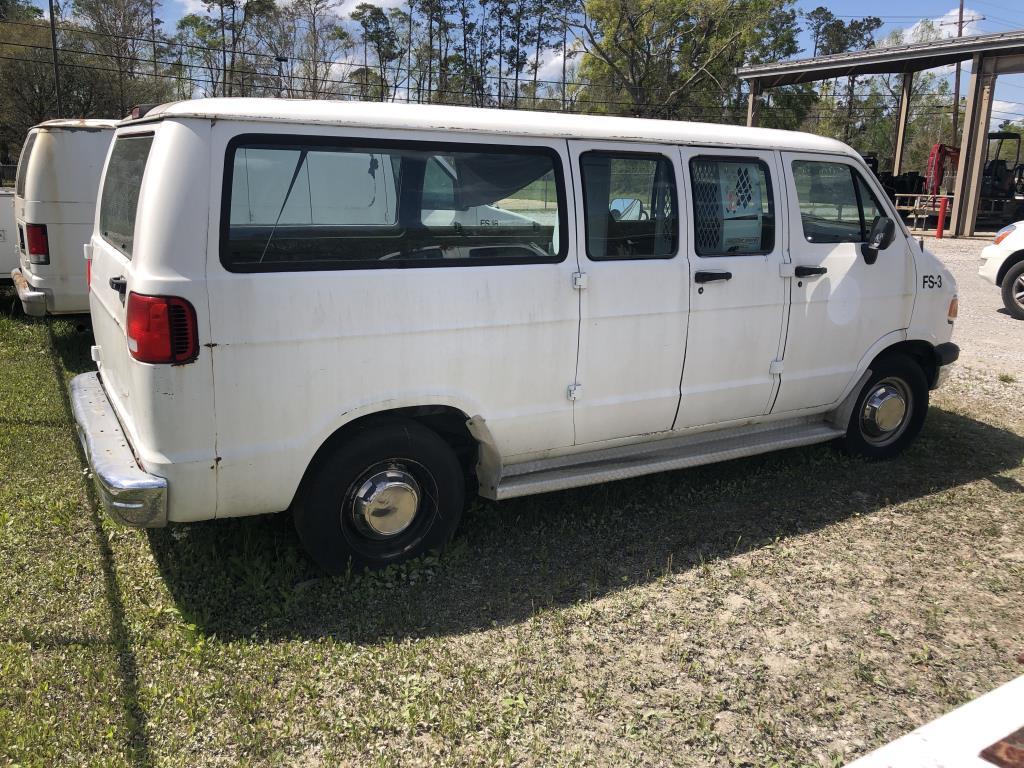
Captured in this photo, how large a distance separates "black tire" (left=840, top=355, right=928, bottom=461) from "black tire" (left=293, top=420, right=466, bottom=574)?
2.92 metres

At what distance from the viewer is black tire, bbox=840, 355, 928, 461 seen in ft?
17.9

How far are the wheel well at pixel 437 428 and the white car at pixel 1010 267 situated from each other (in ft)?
31.3

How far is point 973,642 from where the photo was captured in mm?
3639

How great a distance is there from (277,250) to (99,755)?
1964mm

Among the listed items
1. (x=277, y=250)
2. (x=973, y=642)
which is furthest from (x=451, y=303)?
(x=973, y=642)

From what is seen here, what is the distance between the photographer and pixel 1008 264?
36.6 ft

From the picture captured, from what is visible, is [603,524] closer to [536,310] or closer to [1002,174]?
[536,310]

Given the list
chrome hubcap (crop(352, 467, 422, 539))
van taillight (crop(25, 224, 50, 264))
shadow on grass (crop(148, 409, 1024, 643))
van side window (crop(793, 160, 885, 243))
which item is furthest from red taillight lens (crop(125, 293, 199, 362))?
van taillight (crop(25, 224, 50, 264))

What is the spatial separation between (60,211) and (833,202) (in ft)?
22.0

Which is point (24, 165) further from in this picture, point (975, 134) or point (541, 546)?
point (975, 134)

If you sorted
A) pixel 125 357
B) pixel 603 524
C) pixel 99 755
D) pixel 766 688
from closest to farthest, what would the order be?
pixel 99 755 → pixel 766 688 → pixel 125 357 → pixel 603 524

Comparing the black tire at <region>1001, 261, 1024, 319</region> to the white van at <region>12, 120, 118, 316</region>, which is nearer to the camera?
the white van at <region>12, 120, 118, 316</region>

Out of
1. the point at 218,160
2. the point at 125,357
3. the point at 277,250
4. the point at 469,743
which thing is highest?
the point at 218,160

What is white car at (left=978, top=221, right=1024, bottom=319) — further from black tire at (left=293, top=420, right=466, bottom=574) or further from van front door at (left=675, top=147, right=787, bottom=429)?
black tire at (left=293, top=420, right=466, bottom=574)
